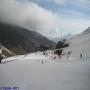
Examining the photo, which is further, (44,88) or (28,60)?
(28,60)

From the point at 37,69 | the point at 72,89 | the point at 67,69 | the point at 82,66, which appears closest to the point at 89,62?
the point at 82,66

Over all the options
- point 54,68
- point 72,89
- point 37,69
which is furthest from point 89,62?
point 72,89

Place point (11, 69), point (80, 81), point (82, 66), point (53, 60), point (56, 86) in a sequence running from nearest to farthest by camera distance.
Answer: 1. point (56, 86)
2. point (80, 81)
3. point (53, 60)
4. point (82, 66)
5. point (11, 69)

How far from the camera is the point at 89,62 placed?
414 inches

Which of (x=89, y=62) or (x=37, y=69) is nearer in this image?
(x=89, y=62)

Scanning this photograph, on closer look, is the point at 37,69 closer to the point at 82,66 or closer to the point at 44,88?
the point at 82,66

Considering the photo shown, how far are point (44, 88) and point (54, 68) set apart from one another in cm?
513

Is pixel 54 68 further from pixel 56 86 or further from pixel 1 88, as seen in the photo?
pixel 1 88

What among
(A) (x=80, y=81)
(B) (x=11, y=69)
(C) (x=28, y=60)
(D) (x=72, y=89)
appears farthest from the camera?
(B) (x=11, y=69)

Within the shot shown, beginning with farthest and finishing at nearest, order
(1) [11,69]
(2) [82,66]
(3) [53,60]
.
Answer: (1) [11,69] < (2) [82,66] < (3) [53,60]

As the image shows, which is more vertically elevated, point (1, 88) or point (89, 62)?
point (89, 62)

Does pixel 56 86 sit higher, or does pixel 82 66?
pixel 82 66

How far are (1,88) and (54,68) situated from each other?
5.65 meters

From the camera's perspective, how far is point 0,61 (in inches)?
425
